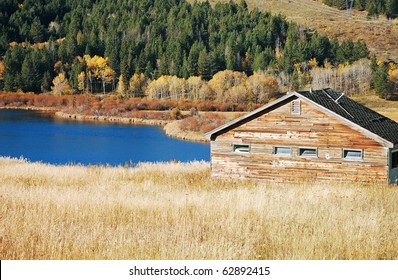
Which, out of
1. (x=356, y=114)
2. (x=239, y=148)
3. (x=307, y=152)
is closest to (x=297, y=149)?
(x=307, y=152)

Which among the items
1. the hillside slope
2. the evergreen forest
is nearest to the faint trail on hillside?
the hillside slope

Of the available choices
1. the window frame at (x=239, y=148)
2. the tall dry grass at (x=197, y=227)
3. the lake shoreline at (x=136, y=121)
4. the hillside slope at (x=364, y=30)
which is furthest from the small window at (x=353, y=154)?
the hillside slope at (x=364, y=30)

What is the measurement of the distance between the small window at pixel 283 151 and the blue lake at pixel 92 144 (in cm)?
1741

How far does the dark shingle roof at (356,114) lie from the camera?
81.7 feet

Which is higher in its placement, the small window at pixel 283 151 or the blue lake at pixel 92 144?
the small window at pixel 283 151

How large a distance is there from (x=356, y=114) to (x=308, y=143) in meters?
2.57

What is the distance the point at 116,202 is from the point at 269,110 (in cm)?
1336

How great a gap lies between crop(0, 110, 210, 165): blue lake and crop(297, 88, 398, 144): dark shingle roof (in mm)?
18950

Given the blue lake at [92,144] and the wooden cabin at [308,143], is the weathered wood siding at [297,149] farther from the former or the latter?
the blue lake at [92,144]

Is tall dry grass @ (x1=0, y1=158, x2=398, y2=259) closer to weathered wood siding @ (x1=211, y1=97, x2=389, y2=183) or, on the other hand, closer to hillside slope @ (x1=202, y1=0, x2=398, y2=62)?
weathered wood siding @ (x1=211, y1=97, x2=389, y2=183)

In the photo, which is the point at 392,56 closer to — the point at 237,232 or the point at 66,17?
the point at 66,17

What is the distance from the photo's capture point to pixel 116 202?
563 inches
